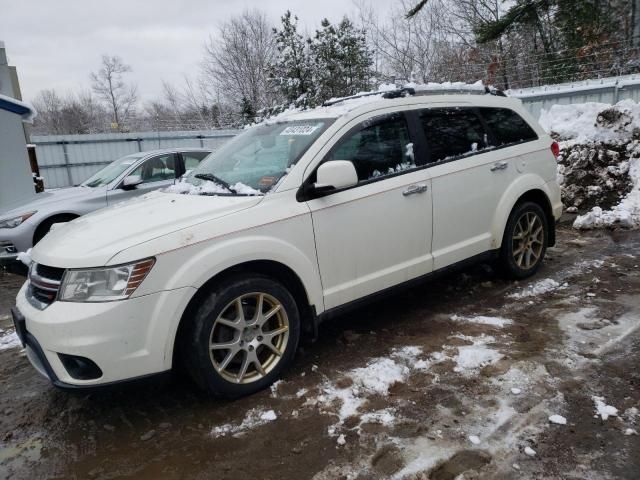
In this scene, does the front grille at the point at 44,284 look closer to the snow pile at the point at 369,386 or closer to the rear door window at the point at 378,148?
the snow pile at the point at 369,386

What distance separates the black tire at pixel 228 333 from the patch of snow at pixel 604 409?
188 centimetres

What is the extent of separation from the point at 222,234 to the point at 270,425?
118 cm

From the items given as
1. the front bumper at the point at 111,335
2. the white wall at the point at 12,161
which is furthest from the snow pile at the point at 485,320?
the white wall at the point at 12,161

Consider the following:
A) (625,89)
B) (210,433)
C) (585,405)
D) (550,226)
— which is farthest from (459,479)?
(625,89)

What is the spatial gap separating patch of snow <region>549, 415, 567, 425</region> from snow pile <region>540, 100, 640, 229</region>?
502cm

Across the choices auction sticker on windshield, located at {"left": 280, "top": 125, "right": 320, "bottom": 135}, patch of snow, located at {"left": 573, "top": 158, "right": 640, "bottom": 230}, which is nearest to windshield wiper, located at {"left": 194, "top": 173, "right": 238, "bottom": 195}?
auction sticker on windshield, located at {"left": 280, "top": 125, "right": 320, "bottom": 135}

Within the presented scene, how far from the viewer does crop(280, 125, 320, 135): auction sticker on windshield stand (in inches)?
144

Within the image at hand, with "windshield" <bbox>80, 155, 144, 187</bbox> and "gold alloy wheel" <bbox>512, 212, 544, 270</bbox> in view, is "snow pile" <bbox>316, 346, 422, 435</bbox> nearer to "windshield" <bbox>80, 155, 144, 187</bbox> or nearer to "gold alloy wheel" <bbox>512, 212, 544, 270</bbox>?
"gold alloy wheel" <bbox>512, 212, 544, 270</bbox>

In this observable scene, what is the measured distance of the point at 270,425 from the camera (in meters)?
2.88

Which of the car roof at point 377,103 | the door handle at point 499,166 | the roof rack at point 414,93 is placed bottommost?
the door handle at point 499,166

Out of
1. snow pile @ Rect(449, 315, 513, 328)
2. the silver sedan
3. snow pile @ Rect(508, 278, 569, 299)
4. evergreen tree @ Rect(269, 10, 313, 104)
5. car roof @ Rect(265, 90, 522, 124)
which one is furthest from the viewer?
evergreen tree @ Rect(269, 10, 313, 104)

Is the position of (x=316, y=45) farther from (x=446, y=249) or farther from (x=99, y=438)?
(x=99, y=438)

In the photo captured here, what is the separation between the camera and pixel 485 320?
4.11 m

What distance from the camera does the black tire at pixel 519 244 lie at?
15.4ft
